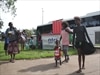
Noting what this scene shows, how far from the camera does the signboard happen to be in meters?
23.1

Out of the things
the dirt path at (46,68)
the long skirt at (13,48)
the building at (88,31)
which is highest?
the building at (88,31)

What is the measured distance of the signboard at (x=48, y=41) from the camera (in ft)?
75.7

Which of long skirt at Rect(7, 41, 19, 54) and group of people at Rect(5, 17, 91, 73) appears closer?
group of people at Rect(5, 17, 91, 73)

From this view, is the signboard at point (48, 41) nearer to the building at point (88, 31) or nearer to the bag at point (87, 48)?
the building at point (88, 31)

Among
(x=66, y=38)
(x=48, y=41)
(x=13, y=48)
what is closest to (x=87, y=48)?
(x=66, y=38)

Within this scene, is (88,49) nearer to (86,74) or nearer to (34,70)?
(86,74)

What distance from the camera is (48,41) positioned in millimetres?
23422

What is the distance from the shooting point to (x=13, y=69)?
1167 centimetres

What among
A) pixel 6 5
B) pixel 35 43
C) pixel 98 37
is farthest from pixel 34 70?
pixel 6 5

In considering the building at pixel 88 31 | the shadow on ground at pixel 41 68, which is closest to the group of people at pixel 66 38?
the shadow on ground at pixel 41 68

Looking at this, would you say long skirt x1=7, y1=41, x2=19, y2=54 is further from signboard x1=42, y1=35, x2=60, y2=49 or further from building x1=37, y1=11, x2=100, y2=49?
building x1=37, y1=11, x2=100, y2=49

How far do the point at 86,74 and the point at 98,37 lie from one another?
1925 cm

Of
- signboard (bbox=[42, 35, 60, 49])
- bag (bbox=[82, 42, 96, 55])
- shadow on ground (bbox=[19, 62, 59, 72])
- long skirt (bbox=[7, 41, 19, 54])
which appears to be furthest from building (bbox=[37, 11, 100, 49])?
bag (bbox=[82, 42, 96, 55])

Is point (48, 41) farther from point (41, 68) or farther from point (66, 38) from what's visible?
point (41, 68)
